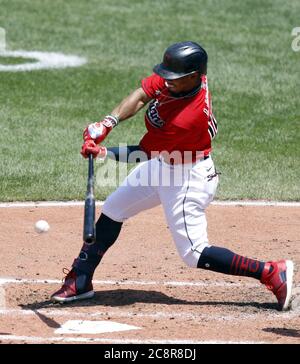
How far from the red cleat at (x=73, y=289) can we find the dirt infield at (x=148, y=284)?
64 millimetres

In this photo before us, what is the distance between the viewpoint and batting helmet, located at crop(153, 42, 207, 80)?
697 cm

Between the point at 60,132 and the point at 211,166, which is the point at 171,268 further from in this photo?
the point at 60,132

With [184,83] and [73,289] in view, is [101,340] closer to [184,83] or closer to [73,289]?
[73,289]

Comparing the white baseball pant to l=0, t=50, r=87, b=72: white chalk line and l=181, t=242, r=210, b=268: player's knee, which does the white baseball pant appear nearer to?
l=181, t=242, r=210, b=268: player's knee

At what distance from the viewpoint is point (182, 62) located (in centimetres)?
696

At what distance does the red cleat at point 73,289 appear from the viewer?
7.48 metres

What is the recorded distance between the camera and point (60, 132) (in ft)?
40.5

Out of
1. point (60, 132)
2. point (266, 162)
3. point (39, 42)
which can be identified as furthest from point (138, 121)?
point (39, 42)

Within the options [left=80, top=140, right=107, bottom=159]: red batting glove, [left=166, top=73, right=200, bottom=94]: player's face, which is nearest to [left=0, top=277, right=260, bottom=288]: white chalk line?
[left=80, top=140, right=107, bottom=159]: red batting glove

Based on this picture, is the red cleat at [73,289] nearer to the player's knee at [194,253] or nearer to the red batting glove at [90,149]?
the player's knee at [194,253]

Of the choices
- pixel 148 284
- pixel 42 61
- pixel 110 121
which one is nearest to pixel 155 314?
pixel 148 284

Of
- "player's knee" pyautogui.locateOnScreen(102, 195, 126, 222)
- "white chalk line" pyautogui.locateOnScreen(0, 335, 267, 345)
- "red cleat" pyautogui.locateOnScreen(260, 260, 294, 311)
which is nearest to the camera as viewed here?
"white chalk line" pyautogui.locateOnScreen(0, 335, 267, 345)

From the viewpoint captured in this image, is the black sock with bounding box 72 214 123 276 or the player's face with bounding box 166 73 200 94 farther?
the black sock with bounding box 72 214 123 276

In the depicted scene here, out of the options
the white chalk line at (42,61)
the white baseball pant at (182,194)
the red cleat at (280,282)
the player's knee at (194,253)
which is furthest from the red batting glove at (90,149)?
the white chalk line at (42,61)
